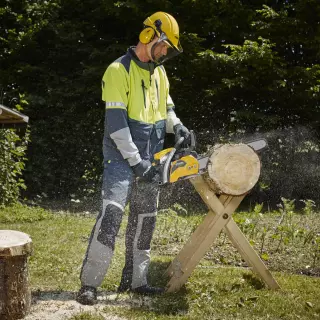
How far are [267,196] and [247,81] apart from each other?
2314 millimetres

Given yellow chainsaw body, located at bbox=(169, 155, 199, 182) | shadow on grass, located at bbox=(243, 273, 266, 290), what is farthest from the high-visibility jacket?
shadow on grass, located at bbox=(243, 273, 266, 290)

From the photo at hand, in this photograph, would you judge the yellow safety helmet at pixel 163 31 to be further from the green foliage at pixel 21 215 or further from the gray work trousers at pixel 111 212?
the green foliage at pixel 21 215

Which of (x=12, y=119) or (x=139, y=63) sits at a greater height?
(x=139, y=63)

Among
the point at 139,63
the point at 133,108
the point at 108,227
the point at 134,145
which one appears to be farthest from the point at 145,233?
the point at 139,63

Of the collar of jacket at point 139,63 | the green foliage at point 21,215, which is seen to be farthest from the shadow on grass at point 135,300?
the green foliage at point 21,215

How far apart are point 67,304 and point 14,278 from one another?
0.51 metres

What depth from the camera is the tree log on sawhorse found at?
3861 mm

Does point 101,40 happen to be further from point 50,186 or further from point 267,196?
point 267,196

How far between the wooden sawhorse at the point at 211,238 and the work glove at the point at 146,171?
0.39 metres

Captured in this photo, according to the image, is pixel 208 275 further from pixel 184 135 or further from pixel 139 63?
pixel 139 63

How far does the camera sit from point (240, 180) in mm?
3902

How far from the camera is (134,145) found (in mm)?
3736

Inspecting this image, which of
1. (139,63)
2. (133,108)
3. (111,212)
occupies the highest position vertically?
(139,63)

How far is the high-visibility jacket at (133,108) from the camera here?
3.73 metres
